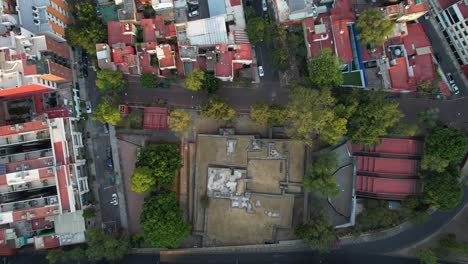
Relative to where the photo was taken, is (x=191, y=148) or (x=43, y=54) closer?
(x=43, y=54)

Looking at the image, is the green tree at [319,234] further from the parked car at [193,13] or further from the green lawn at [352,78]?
the parked car at [193,13]

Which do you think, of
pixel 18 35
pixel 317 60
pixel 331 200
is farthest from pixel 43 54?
pixel 331 200

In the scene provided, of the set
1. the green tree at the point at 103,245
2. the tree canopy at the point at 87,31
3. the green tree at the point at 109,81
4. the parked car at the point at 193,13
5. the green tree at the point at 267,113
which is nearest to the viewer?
the green tree at the point at 267,113

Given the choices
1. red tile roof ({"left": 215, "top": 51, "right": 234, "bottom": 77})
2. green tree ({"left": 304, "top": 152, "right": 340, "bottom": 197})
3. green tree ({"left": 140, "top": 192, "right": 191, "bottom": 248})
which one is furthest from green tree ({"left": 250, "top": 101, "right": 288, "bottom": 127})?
green tree ({"left": 140, "top": 192, "right": 191, "bottom": 248})

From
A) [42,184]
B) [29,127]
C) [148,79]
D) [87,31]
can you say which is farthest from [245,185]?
[87,31]

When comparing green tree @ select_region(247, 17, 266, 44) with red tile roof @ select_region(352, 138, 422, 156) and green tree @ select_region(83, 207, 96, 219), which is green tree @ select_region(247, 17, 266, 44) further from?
green tree @ select_region(83, 207, 96, 219)

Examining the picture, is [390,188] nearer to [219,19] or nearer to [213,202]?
[213,202]

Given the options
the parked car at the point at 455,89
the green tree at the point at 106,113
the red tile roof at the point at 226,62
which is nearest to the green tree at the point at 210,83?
the red tile roof at the point at 226,62
